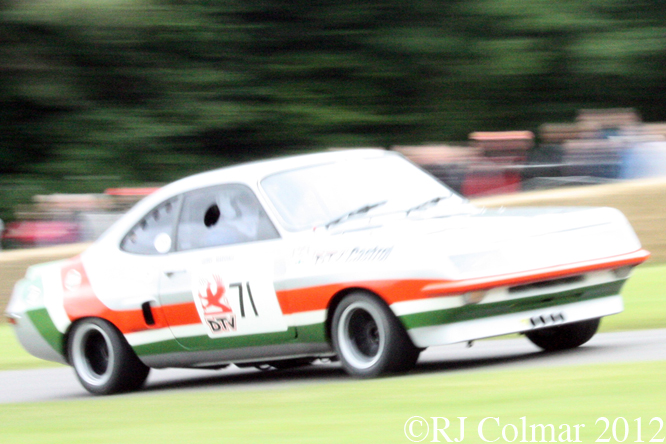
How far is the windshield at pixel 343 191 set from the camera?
7312 millimetres

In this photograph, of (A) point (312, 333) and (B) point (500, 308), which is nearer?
(B) point (500, 308)

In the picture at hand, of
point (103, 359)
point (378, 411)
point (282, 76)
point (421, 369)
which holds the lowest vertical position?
point (421, 369)

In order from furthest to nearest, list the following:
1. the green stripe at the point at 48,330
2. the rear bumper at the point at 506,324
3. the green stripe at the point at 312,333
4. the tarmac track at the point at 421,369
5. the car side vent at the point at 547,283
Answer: the green stripe at the point at 48,330
the tarmac track at the point at 421,369
the green stripe at the point at 312,333
the car side vent at the point at 547,283
the rear bumper at the point at 506,324

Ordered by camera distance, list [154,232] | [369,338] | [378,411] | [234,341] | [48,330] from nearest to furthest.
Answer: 1. [378,411]
2. [369,338]
3. [234,341]
4. [154,232]
5. [48,330]

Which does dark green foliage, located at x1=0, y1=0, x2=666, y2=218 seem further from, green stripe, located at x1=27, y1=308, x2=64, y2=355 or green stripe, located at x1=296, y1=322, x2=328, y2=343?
green stripe, located at x1=296, y1=322, x2=328, y2=343

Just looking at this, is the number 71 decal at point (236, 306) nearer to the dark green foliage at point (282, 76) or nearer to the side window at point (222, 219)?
the side window at point (222, 219)

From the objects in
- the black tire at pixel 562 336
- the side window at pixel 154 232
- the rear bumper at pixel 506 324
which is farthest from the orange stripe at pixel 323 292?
the black tire at pixel 562 336

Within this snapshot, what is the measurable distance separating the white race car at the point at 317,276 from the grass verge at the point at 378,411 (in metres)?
0.34

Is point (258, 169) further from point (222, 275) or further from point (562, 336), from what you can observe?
point (562, 336)

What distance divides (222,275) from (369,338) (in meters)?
1.10

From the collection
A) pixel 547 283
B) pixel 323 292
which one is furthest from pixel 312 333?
pixel 547 283

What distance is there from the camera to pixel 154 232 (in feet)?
26.3

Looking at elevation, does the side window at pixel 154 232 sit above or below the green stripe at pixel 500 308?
above

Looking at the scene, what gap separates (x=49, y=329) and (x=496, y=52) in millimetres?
15154
